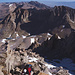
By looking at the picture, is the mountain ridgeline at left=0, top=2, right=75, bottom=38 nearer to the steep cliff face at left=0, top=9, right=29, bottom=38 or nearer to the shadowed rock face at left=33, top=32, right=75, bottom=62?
the steep cliff face at left=0, top=9, right=29, bottom=38

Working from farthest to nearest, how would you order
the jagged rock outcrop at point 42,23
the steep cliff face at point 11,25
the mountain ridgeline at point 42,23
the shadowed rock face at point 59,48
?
the mountain ridgeline at point 42,23
the steep cliff face at point 11,25
the jagged rock outcrop at point 42,23
the shadowed rock face at point 59,48

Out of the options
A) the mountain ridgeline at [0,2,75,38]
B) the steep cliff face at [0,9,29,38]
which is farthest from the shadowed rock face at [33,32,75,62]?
the steep cliff face at [0,9,29,38]

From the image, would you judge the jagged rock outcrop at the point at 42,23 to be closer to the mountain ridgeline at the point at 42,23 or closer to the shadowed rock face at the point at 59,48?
the mountain ridgeline at the point at 42,23

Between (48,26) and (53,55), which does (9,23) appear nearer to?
(48,26)

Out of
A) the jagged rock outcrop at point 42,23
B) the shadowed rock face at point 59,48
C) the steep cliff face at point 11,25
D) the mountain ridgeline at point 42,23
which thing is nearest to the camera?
the shadowed rock face at point 59,48

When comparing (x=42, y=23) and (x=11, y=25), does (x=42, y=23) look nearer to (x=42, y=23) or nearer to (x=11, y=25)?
(x=42, y=23)

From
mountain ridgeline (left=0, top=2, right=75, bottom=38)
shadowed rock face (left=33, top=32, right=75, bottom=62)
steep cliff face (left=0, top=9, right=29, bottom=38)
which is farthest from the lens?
mountain ridgeline (left=0, top=2, right=75, bottom=38)

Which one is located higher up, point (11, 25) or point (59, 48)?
point (59, 48)

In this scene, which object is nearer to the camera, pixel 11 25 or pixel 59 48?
pixel 59 48

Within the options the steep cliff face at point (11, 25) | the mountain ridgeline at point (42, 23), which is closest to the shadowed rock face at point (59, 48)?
the mountain ridgeline at point (42, 23)

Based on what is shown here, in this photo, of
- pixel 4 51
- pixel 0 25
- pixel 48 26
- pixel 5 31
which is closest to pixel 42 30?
pixel 48 26

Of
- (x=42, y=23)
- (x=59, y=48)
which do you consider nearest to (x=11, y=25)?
(x=42, y=23)
